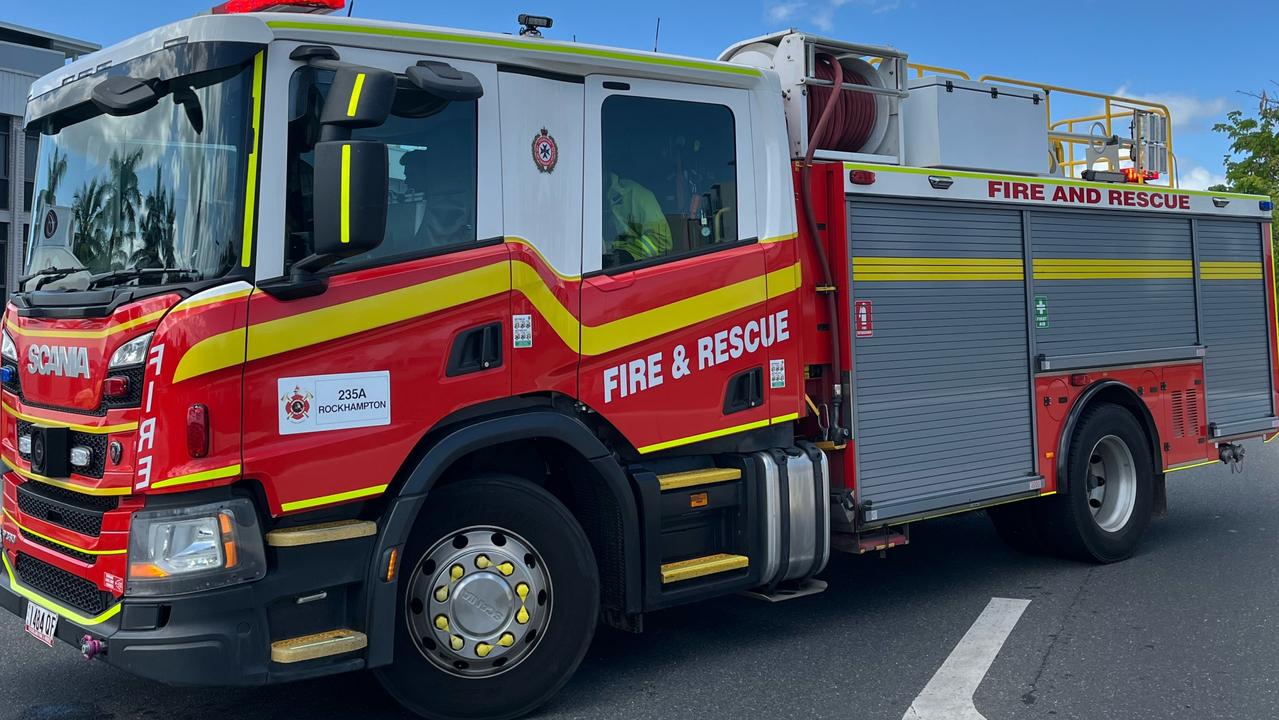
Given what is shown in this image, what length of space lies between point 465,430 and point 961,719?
2334 millimetres

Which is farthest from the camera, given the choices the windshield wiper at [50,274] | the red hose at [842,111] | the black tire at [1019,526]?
the black tire at [1019,526]

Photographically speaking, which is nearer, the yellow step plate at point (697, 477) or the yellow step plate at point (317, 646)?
the yellow step plate at point (317, 646)

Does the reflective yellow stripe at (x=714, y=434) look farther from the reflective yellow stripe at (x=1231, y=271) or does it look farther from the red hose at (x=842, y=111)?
the reflective yellow stripe at (x=1231, y=271)

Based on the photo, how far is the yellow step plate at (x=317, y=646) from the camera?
161 inches

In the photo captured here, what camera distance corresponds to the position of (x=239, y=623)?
400cm

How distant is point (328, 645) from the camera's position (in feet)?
13.6

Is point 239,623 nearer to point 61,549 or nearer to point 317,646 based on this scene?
point 317,646

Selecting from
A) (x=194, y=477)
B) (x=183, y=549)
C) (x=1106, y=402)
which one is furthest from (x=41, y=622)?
(x=1106, y=402)

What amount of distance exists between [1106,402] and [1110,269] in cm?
88

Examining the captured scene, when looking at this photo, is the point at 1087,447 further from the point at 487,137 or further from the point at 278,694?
the point at 278,694

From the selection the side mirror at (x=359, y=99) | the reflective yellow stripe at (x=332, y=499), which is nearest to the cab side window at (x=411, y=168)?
the side mirror at (x=359, y=99)

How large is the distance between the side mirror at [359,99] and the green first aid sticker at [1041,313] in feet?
14.8

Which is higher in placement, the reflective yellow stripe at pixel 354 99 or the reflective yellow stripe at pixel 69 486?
the reflective yellow stripe at pixel 354 99

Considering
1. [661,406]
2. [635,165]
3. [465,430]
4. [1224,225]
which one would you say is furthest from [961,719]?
[1224,225]
